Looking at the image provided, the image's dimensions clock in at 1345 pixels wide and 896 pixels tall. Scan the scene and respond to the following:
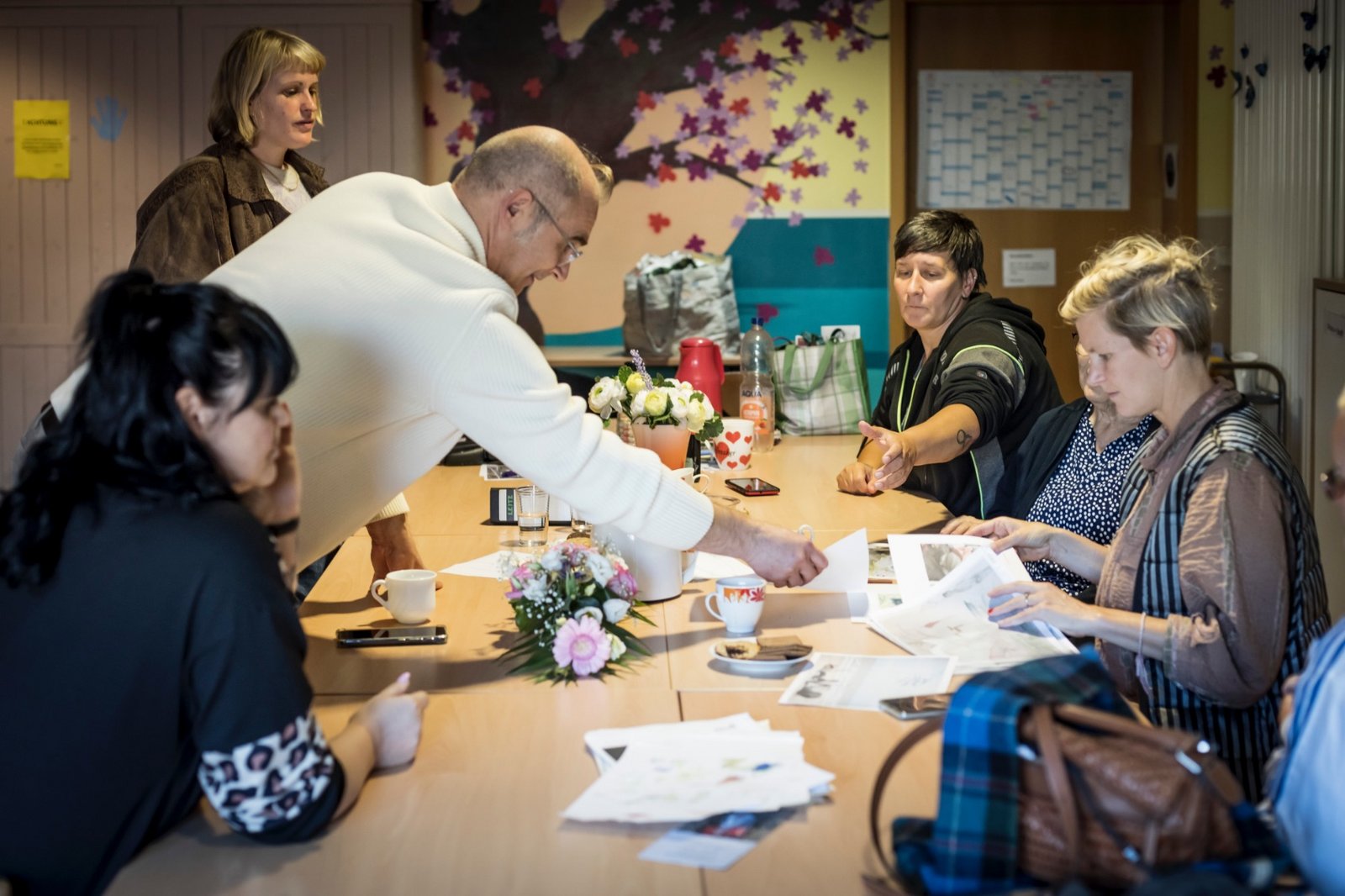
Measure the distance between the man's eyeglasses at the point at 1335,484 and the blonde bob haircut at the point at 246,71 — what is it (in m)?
2.65

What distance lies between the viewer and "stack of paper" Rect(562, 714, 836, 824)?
1423 mm

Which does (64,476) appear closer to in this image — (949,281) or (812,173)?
(949,281)

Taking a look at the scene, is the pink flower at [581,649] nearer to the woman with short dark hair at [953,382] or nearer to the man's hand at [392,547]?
the man's hand at [392,547]

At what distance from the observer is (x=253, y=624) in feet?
4.38

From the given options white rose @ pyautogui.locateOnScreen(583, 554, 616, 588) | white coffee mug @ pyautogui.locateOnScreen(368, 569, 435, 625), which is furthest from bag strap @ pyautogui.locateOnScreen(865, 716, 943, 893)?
white coffee mug @ pyautogui.locateOnScreen(368, 569, 435, 625)

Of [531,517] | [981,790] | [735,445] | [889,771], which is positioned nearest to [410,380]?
[531,517]

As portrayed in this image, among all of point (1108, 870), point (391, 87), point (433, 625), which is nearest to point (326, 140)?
point (391, 87)

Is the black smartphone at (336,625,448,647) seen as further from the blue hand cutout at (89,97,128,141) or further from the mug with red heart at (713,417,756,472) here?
the blue hand cutout at (89,97,128,141)

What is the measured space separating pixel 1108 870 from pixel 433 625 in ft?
3.99

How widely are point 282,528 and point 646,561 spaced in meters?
0.82

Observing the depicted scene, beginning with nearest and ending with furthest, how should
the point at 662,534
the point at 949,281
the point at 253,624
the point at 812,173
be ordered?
the point at 253,624
the point at 662,534
the point at 949,281
the point at 812,173

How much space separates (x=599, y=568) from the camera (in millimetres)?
1979

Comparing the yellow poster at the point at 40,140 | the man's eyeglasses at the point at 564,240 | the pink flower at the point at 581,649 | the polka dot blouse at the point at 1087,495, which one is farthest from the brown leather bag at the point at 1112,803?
the yellow poster at the point at 40,140

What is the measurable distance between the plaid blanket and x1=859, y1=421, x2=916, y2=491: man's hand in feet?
5.15
